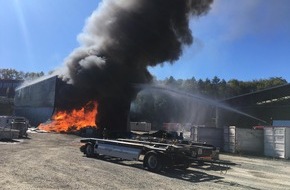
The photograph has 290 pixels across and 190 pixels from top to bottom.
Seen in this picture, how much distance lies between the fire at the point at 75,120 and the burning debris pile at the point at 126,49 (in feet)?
3.82

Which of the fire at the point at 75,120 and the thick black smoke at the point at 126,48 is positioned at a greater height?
the thick black smoke at the point at 126,48

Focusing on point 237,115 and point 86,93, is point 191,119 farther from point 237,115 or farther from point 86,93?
point 86,93

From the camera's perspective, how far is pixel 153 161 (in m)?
14.2

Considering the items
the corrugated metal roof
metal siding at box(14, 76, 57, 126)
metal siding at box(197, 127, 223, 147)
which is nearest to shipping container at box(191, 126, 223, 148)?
metal siding at box(197, 127, 223, 147)

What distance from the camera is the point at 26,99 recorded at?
5584 centimetres

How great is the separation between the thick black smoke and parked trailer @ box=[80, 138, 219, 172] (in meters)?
17.5

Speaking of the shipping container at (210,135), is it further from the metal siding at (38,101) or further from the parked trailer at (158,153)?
the metal siding at (38,101)

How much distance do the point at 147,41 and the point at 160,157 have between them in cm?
2138

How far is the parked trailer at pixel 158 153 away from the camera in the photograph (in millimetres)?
14219

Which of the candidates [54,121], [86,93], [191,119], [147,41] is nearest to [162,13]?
[147,41]

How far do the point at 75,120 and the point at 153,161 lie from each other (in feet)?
83.2

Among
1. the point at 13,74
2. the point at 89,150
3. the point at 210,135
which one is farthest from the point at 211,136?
the point at 13,74

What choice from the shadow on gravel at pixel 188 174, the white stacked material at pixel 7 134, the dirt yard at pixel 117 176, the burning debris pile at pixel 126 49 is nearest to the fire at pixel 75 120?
the burning debris pile at pixel 126 49

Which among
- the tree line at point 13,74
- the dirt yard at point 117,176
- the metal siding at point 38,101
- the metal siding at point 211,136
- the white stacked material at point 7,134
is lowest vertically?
the dirt yard at point 117,176
